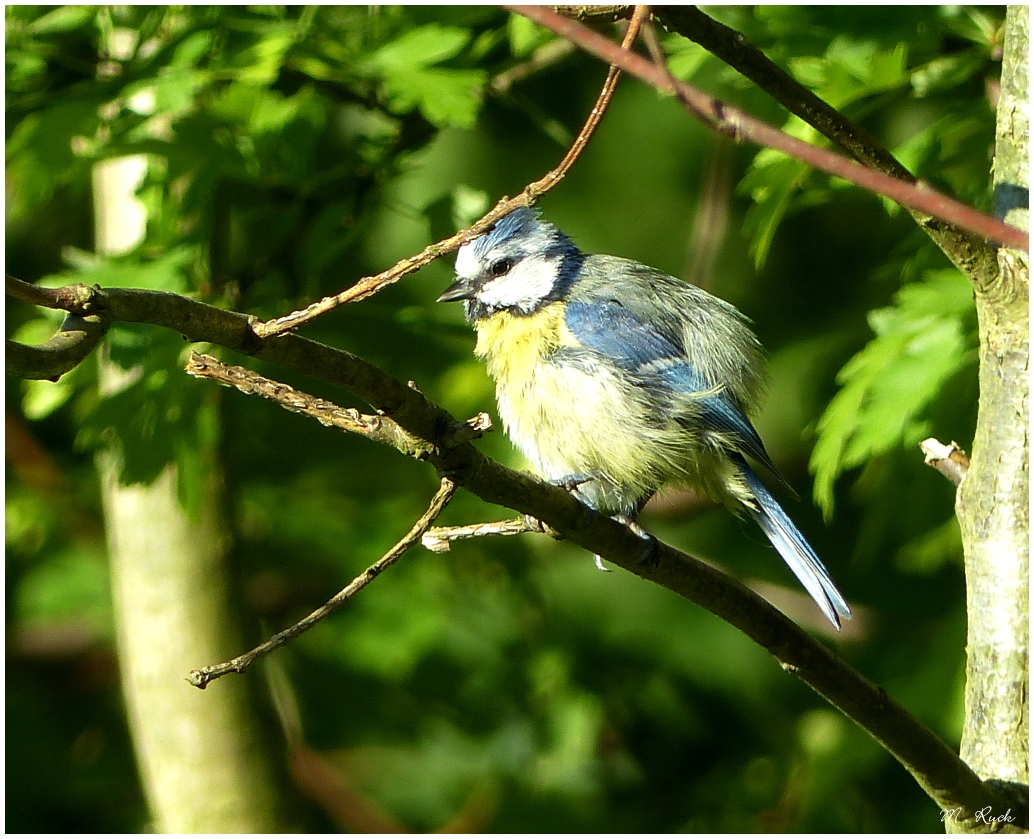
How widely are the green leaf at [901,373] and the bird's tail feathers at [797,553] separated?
10 cm

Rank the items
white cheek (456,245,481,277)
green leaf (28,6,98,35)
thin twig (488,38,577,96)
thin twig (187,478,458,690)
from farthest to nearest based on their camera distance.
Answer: thin twig (488,38,577,96) → white cheek (456,245,481,277) → green leaf (28,6,98,35) → thin twig (187,478,458,690)

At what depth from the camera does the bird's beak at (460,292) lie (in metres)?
2.58

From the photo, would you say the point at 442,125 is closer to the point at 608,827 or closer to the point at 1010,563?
the point at 1010,563

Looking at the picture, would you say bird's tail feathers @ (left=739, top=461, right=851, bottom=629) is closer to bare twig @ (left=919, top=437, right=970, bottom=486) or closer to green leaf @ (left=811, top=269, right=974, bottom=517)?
green leaf @ (left=811, top=269, right=974, bottom=517)

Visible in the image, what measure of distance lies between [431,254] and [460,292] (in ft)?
4.56

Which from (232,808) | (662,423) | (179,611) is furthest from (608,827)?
(662,423)

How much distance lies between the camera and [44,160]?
7.83ft

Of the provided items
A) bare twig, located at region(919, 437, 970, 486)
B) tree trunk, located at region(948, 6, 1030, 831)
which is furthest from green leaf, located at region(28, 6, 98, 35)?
bare twig, located at region(919, 437, 970, 486)

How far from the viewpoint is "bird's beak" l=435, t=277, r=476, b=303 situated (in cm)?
258

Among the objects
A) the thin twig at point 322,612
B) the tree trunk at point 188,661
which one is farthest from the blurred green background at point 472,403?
the thin twig at point 322,612

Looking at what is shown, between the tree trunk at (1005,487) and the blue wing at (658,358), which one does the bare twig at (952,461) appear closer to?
the tree trunk at (1005,487)

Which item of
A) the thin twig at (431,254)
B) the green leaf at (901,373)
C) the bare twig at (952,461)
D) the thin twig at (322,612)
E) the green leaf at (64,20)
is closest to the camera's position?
the thin twig at (431,254)

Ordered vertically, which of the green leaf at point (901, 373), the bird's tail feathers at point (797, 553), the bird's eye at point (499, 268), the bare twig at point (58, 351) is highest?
the bare twig at point (58, 351)

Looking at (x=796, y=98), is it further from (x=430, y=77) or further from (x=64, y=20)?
(x=64, y=20)
